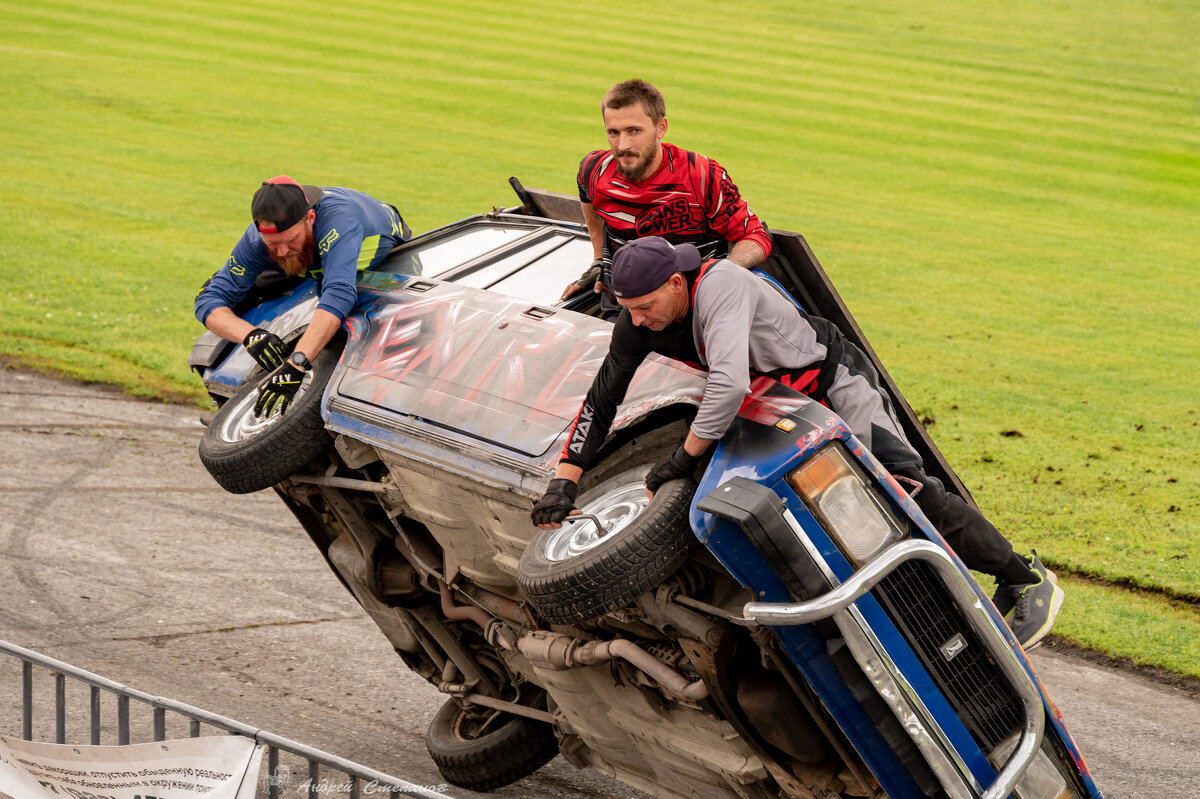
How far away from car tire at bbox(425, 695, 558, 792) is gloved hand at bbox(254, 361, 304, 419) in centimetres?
201

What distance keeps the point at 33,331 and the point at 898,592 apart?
38.4 feet

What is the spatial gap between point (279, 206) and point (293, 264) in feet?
1.16

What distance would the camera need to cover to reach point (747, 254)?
17.1ft

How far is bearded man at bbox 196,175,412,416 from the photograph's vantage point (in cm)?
536

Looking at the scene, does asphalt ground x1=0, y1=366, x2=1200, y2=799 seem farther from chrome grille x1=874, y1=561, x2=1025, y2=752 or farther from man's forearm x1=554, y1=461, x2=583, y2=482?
man's forearm x1=554, y1=461, x2=583, y2=482

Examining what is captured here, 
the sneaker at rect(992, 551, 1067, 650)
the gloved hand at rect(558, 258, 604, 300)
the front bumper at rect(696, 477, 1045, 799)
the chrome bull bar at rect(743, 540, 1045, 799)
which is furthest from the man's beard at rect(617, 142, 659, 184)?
the sneaker at rect(992, 551, 1067, 650)

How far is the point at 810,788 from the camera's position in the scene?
15.4 ft

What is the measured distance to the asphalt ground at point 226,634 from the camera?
6.89 meters

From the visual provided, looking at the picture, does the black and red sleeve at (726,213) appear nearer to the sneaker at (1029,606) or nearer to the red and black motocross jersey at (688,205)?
the red and black motocross jersey at (688,205)

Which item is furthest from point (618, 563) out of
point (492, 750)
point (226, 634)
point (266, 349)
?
point (226, 634)

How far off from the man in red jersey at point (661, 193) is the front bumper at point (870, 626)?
1.60 m

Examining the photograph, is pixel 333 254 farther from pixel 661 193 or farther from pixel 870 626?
pixel 870 626

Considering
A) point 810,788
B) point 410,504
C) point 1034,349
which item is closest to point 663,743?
point 810,788

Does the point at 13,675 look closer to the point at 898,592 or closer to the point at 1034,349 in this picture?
the point at 898,592
